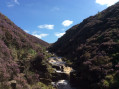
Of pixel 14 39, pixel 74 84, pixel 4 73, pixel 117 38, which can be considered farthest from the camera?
pixel 117 38

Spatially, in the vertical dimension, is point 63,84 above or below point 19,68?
below

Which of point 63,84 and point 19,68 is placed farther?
point 63,84

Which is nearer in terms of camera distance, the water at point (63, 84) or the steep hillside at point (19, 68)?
the steep hillside at point (19, 68)

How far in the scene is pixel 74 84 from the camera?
14.9m

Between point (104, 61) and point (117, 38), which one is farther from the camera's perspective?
point (117, 38)

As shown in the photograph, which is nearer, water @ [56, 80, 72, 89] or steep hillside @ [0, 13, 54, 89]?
steep hillside @ [0, 13, 54, 89]

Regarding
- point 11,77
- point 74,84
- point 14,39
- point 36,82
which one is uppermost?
point 14,39

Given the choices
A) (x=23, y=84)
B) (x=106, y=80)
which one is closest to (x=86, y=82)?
(x=106, y=80)

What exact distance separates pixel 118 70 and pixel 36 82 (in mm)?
Answer: 7087

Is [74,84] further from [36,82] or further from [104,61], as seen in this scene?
[36,82]

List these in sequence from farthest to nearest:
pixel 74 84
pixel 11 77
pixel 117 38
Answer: pixel 117 38, pixel 74 84, pixel 11 77

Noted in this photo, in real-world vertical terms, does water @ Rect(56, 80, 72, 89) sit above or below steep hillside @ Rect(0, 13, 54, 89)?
below

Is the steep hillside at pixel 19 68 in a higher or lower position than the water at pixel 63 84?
higher

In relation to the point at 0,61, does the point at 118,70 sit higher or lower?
lower
